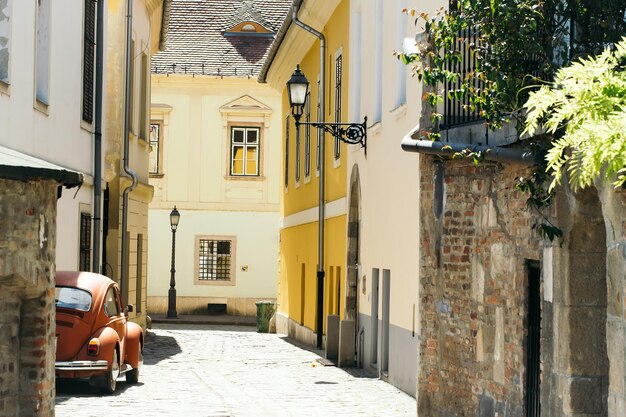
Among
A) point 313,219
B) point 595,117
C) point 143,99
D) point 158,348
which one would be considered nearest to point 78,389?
point 158,348

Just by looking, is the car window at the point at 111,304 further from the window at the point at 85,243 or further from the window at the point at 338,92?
the window at the point at 338,92

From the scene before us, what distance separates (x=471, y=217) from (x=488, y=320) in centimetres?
115

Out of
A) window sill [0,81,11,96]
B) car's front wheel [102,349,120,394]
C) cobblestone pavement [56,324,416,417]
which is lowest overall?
cobblestone pavement [56,324,416,417]

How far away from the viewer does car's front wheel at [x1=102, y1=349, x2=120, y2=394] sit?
17719 mm

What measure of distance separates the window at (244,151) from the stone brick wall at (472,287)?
33.4 m

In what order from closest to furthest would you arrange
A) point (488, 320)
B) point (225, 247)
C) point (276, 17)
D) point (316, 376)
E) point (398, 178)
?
point (488, 320)
point (398, 178)
point (316, 376)
point (225, 247)
point (276, 17)

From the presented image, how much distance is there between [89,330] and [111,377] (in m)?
0.76

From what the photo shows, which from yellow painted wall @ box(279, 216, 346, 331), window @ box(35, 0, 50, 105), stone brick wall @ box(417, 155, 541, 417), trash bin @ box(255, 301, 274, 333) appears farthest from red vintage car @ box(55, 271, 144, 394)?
trash bin @ box(255, 301, 274, 333)

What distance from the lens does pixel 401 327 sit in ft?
64.1

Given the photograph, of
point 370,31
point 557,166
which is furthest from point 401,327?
point 557,166

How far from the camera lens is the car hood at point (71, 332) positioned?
17188 millimetres

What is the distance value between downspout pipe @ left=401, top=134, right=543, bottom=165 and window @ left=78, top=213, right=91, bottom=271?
11.0m

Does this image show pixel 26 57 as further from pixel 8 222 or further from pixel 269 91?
pixel 269 91

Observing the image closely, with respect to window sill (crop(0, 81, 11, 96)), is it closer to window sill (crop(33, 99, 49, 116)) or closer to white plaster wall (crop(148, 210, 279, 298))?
window sill (crop(33, 99, 49, 116))
